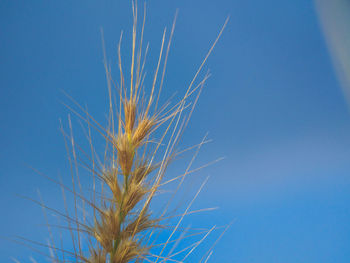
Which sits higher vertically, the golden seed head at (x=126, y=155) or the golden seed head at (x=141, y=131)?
the golden seed head at (x=141, y=131)

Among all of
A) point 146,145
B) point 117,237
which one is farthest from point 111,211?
point 146,145

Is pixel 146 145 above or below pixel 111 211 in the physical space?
above

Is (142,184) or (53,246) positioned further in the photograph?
(142,184)

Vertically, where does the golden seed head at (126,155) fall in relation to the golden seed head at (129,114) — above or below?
below

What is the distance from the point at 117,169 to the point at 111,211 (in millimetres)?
87

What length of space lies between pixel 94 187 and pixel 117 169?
0.21 ft

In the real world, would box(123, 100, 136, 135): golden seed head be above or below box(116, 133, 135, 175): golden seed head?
above

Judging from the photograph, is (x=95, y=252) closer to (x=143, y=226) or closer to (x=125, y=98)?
(x=143, y=226)

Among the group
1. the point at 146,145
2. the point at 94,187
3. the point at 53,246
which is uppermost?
the point at 146,145

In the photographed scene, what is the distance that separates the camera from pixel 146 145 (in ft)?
2.31

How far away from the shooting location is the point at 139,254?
65 centimetres

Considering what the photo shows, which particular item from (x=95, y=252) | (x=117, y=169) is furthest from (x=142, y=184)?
(x=95, y=252)

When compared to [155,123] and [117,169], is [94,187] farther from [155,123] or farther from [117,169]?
[155,123]

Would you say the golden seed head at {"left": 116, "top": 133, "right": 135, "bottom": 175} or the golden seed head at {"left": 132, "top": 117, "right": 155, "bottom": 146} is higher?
the golden seed head at {"left": 132, "top": 117, "right": 155, "bottom": 146}
